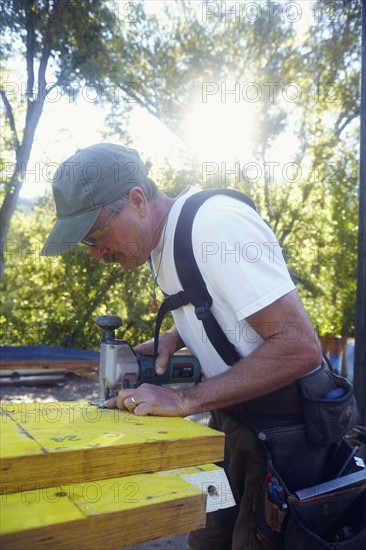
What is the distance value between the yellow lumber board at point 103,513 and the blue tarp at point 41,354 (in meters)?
7.37

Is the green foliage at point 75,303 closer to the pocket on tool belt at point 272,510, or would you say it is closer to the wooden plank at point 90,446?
the pocket on tool belt at point 272,510

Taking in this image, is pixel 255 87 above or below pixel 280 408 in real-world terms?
above

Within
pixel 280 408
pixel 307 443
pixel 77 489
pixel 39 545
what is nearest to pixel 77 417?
pixel 77 489

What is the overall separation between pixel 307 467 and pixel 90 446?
1081 millimetres

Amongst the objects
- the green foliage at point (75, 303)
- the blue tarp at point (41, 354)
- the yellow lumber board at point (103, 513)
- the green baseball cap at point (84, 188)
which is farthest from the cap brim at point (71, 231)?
the green foliage at point (75, 303)

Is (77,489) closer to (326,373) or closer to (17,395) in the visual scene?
(326,373)

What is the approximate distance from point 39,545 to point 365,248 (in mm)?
3157

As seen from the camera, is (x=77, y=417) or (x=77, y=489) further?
(x=77, y=417)

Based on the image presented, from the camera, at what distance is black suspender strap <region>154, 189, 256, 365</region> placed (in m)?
1.93

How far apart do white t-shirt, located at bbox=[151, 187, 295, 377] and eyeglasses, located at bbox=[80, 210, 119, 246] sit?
0.84 ft

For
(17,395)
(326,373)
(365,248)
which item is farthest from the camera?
(17,395)

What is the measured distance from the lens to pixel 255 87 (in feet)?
34.1

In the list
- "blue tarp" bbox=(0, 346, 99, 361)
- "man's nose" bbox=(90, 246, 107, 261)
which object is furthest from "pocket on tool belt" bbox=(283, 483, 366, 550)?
"blue tarp" bbox=(0, 346, 99, 361)

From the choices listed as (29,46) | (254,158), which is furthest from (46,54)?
(254,158)
